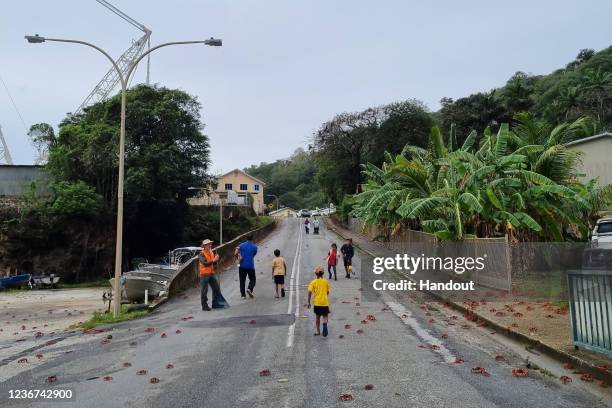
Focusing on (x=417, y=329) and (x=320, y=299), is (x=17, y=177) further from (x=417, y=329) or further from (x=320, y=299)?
(x=417, y=329)

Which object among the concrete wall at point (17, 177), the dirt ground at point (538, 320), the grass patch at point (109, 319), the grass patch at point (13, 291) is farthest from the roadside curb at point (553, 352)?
the concrete wall at point (17, 177)

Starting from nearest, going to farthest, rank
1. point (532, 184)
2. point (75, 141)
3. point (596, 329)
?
1. point (596, 329)
2. point (532, 184)
3. point (75, 141)

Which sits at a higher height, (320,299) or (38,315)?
(320,299)

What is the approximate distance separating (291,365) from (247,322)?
468cm

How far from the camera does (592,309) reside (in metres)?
8.58

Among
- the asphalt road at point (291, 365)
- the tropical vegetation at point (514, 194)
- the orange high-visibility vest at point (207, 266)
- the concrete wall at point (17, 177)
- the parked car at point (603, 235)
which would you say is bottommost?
the asphalt road at point (291, 365)

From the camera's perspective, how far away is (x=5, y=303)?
31.0 metres

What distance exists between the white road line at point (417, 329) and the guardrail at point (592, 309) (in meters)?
2.07

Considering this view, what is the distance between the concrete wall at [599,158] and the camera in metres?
32.2

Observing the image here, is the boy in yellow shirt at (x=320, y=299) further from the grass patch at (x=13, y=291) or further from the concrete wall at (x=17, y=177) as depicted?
the concrete wall at (x=17, y=177)

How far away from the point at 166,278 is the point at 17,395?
17173mm

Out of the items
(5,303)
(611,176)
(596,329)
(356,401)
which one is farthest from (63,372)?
(611,176)

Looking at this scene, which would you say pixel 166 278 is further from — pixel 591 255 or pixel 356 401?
pixel 356 401

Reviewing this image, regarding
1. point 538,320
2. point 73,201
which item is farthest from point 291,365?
point 73,201
